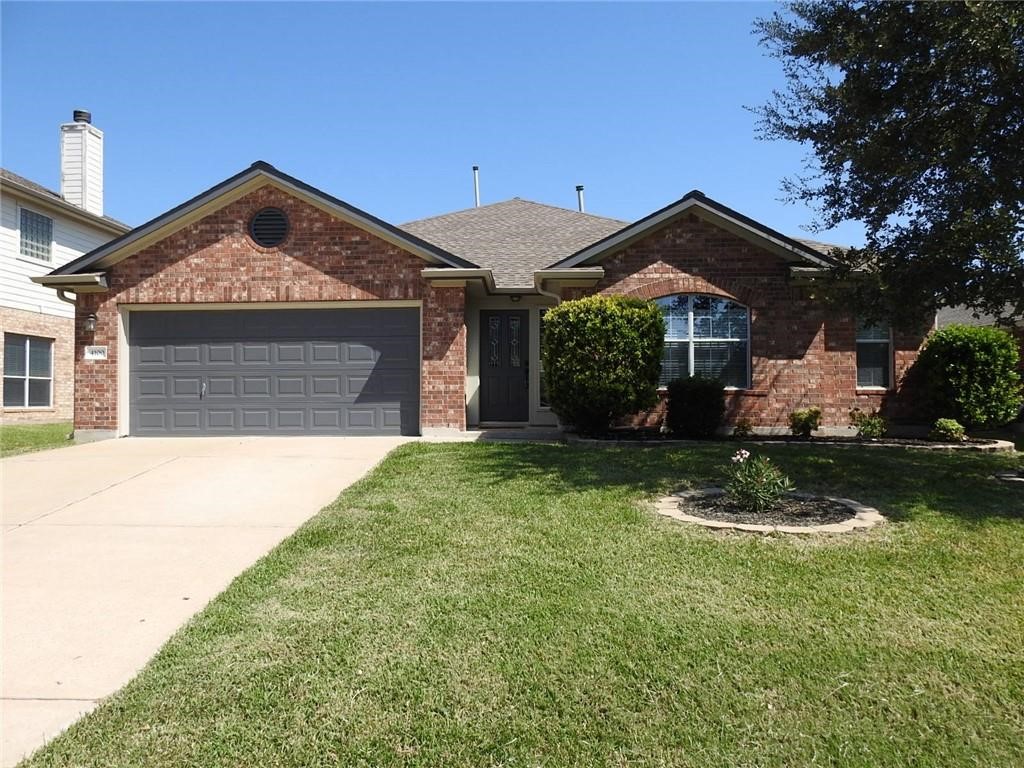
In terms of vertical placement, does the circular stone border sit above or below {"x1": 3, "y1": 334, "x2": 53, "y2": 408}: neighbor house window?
below

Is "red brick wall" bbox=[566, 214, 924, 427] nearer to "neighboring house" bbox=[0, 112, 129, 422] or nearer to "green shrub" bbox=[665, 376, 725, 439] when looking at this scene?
"green shrub" bbox=[665, 376, 725, 439]

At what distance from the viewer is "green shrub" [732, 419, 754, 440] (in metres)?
11.6

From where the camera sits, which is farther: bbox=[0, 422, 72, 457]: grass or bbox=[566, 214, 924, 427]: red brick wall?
bbox=[566, 214, 924, 427]: red brick wall

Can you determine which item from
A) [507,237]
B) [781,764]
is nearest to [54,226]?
[507,237]

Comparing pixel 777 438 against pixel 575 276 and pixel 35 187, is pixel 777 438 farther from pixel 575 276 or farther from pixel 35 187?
pixel 35 187

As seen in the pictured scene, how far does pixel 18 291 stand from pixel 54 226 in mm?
2571

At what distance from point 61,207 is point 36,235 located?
3.35 ft

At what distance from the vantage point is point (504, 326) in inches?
516

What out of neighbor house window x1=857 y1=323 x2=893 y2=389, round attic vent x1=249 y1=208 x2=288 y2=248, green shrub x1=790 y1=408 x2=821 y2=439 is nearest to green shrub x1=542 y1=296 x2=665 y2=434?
green shrub x1=790 y1=408 x2=821 y2=439

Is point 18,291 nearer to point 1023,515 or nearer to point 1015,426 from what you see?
point 1023,515

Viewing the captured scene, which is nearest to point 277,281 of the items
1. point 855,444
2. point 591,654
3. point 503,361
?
point 503,361

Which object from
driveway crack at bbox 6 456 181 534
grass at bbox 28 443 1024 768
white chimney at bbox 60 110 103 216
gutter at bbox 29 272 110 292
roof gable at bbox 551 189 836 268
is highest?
white chimney at bbox 60 110 103 216

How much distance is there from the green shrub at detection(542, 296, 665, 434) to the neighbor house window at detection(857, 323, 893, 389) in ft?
14.8

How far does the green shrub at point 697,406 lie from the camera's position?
433 inches
